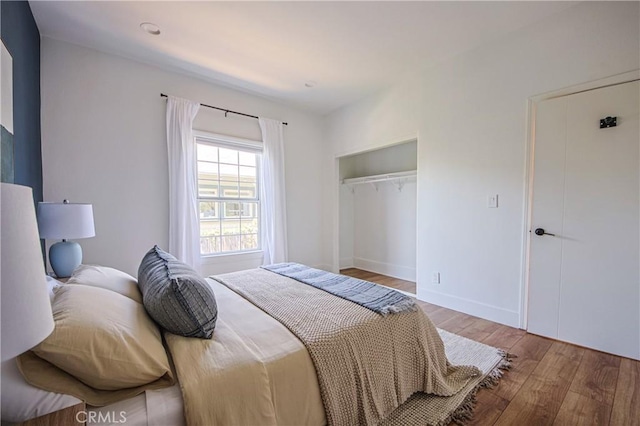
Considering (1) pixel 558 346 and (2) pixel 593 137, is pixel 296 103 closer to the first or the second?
(2) pixel 593 137

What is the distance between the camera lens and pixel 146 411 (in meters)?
0.88

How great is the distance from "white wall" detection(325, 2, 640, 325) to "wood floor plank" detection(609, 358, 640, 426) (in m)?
→ 0.73

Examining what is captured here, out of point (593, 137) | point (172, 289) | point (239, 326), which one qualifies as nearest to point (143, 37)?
point (172, 289)

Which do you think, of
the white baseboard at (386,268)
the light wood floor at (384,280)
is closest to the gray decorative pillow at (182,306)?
the light wood floor at (384,280)

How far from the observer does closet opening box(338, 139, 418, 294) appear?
14.0 feet

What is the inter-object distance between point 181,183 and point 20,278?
2.91 metres

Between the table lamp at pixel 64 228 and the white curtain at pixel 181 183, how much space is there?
109 cm

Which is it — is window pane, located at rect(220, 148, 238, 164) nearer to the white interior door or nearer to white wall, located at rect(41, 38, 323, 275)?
white wall, located at rect(41, 38, 323, 275)

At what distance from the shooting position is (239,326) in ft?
4.40

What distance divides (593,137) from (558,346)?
1734 mm

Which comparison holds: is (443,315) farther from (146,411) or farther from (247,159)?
(247,159)

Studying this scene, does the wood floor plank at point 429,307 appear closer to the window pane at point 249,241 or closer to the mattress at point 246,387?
the mattress at point 246,387

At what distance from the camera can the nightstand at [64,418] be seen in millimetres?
729

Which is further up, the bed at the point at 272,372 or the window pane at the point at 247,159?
the window pane at the point at 247,159
